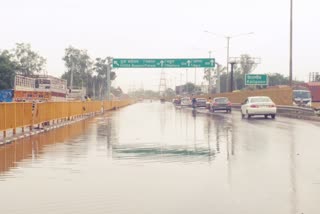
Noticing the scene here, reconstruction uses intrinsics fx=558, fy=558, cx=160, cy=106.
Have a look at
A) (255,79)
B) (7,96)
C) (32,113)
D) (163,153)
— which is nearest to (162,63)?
(255,79)

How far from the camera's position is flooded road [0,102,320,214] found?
7680 millimetres

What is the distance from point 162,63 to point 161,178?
64320mm

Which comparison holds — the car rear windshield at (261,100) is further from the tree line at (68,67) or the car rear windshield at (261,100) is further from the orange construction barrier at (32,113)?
the tree line at (68,67)

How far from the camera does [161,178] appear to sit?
33.2 feet

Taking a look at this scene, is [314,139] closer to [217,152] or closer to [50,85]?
[217,152]

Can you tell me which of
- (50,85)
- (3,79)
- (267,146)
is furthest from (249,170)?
(3,79)

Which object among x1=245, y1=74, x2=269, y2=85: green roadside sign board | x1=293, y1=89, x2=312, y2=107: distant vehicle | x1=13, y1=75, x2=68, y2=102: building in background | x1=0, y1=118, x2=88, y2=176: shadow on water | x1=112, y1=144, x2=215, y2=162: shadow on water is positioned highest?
x1=245, y1=74, x2=269, y2=85: green roadside sign board

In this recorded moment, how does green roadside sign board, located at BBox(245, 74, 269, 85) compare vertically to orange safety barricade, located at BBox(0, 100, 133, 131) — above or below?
above

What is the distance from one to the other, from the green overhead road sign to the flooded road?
186ft

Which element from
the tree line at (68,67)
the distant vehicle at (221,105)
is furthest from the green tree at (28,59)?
the distant vehicle at (221,105)

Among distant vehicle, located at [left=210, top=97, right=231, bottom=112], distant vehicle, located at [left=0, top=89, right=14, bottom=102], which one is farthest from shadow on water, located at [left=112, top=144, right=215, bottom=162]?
distant vehicle, located at [left=210, top=97, right=231, bottom=112]

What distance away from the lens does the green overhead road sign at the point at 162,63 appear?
73.3 meters

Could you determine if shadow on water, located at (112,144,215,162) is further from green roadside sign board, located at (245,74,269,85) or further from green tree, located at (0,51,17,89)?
green tree, located at (0,51,17,89)

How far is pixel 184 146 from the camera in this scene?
16500 millimetres
